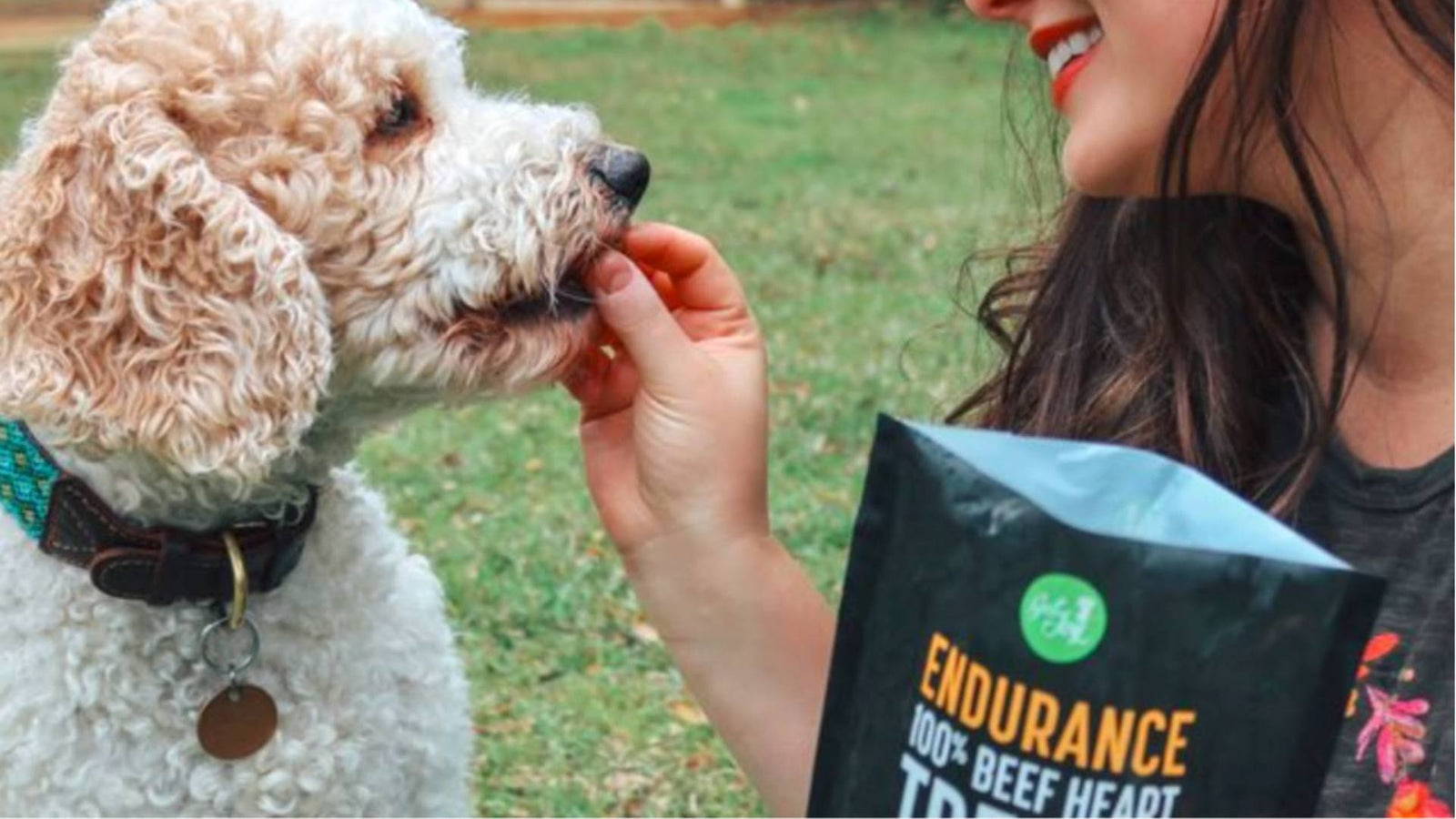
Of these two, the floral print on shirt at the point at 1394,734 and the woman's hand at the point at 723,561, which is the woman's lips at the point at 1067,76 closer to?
the woman's hand at the point at 723,561

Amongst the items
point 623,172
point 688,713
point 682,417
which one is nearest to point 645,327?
point 682,417

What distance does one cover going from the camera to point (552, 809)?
133 inches

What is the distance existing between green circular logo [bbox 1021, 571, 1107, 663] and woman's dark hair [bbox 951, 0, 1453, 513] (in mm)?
728

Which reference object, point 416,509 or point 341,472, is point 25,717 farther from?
point 416,509

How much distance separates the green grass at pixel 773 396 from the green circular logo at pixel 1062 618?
1.65 m

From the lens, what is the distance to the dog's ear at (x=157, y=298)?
6.99 feet

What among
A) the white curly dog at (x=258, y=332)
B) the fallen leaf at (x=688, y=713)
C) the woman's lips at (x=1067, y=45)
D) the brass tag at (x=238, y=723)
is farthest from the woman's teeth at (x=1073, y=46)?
the fallen leaf at (x=688, y=713)


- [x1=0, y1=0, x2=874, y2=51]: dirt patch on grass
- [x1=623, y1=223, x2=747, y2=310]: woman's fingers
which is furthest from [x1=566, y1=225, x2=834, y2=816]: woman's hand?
[x1=0, y1=0, x2=874, y2=51]: dirt patch on grass

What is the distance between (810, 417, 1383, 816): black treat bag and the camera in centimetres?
111

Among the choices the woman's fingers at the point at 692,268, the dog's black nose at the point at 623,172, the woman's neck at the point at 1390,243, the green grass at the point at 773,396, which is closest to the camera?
the woman's neck at the point at 1390,243

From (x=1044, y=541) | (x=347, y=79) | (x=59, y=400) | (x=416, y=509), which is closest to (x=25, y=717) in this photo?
(x=59, y=400)

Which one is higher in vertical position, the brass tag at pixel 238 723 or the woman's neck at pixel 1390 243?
the woman's neck at pixel 1390 243

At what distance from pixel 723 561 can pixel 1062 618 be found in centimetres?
81

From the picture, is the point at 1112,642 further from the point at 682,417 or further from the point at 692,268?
the point at 692,268
